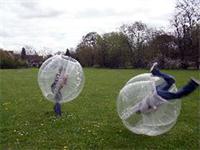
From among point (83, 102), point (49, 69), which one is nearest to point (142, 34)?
point (83, 102)

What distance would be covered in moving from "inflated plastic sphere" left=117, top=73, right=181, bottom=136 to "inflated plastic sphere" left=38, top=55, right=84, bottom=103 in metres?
2.74

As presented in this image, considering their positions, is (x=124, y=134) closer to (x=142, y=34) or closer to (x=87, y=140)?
(x=87, y=140)

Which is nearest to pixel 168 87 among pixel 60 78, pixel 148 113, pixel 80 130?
pixel 148 113

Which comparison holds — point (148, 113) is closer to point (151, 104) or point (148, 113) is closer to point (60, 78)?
point (151, 104)

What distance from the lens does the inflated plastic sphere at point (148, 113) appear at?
9109mm

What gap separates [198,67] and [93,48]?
26100 millimetres

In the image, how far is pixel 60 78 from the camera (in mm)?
11680

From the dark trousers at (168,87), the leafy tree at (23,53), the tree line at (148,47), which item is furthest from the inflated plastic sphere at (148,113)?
the leafy tree at (23,53)

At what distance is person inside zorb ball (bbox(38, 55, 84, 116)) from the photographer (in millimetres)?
11758

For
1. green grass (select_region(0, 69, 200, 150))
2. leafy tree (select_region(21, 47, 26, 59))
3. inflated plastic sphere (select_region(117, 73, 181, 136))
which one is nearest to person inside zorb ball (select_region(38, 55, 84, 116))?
green grass (select_region(0, 69, 200, 150))

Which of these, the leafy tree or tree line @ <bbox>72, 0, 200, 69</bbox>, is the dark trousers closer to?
tree line @ <bbox>72, 0, 200, 69</bbox>

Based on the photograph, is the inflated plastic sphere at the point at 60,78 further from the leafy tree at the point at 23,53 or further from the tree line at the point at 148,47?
the leafy tree at the point at 23,53

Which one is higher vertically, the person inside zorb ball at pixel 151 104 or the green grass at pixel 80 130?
the person inside zorb ball at pixel 151 104

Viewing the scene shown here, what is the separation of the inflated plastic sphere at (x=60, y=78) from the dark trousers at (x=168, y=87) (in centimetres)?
339
